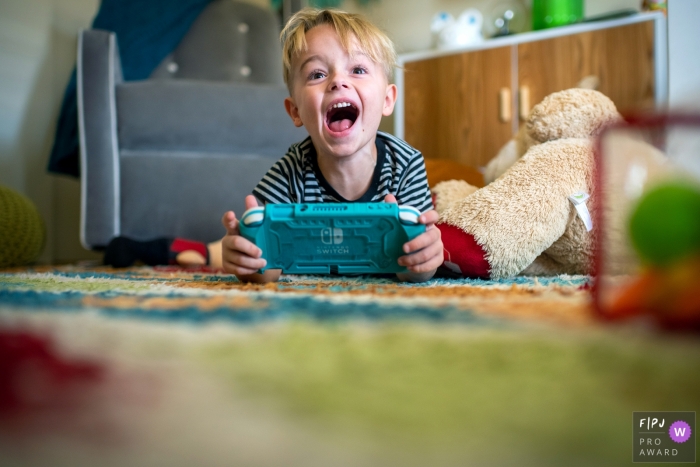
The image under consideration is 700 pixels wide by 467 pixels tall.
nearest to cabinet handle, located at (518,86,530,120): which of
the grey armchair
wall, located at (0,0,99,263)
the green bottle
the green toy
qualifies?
the green bottle

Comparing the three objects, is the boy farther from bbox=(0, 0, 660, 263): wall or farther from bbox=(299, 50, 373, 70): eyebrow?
bbox=(0, 0, 660, 263): wall

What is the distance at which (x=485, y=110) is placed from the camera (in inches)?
84.6

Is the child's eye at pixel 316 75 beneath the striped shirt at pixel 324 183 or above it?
above

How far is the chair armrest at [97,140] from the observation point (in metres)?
1.38

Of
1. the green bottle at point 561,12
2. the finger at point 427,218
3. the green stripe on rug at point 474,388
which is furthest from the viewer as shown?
the green bottle at point 561,12

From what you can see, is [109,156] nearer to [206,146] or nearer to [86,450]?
[206,146]

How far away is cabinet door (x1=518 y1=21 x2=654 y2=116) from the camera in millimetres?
1741

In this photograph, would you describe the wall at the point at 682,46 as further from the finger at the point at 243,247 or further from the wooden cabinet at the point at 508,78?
the wooden cabinet at the point at 508,78

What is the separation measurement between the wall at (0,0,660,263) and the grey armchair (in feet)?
1.81

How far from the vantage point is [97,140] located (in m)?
1.41

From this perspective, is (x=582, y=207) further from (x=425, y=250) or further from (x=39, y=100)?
(x=39, y=100)

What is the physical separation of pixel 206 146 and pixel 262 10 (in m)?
0.87

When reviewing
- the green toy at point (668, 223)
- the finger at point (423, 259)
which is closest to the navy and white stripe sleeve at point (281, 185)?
the finger at point (423, 259)

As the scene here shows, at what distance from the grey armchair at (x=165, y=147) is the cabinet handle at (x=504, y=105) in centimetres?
93
